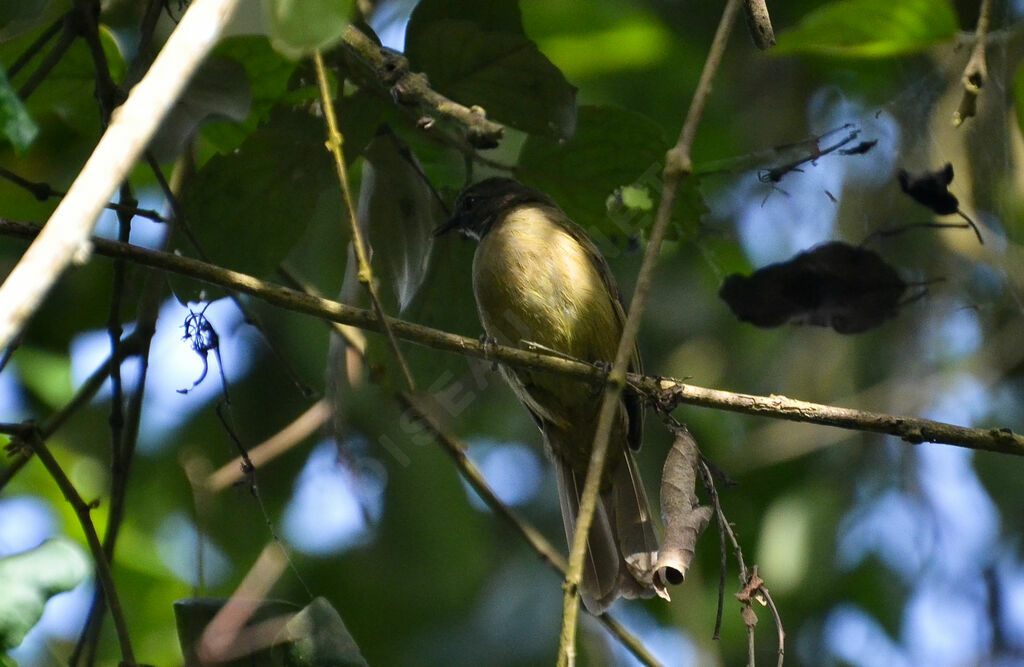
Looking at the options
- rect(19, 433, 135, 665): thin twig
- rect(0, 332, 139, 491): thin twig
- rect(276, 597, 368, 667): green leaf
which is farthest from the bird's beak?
rect(276, 597, 368, 667): green leaf

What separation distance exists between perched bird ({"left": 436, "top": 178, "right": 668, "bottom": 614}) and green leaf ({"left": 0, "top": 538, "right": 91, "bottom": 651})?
1937mm

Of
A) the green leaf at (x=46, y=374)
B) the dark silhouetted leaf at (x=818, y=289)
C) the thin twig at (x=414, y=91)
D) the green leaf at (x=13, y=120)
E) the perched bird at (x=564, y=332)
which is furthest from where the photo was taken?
the green leaf at (x=46, y=374)

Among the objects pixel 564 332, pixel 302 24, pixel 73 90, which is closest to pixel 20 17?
pixel 73 90

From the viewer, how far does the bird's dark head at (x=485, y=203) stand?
393 centimetres

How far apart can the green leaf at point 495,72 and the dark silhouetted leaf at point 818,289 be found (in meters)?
0.81

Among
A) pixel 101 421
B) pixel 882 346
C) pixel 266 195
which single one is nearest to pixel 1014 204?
pixel 882 346

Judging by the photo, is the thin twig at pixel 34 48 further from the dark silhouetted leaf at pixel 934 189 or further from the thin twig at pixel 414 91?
the dark silhouetted leaf at pixel 934 189

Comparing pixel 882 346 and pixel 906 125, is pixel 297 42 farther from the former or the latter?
pixel 882 346

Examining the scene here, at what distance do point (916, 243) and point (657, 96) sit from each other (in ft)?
4.59

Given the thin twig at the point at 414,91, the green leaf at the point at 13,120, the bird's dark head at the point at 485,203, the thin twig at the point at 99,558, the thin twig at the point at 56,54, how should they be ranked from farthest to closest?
the bird's dark head at the point at 485,203 < the thin twig at the point at 56,54 < the thin twig at the point at 99,558 < the thin twig at the point at 414,91 < the green leaf at the point at 13,120

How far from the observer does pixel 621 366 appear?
1.99 meters

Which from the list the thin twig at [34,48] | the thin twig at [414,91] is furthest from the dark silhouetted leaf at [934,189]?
the thin twig at [34,48]

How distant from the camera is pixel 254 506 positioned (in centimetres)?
462

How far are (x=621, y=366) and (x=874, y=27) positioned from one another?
6.05 ft
